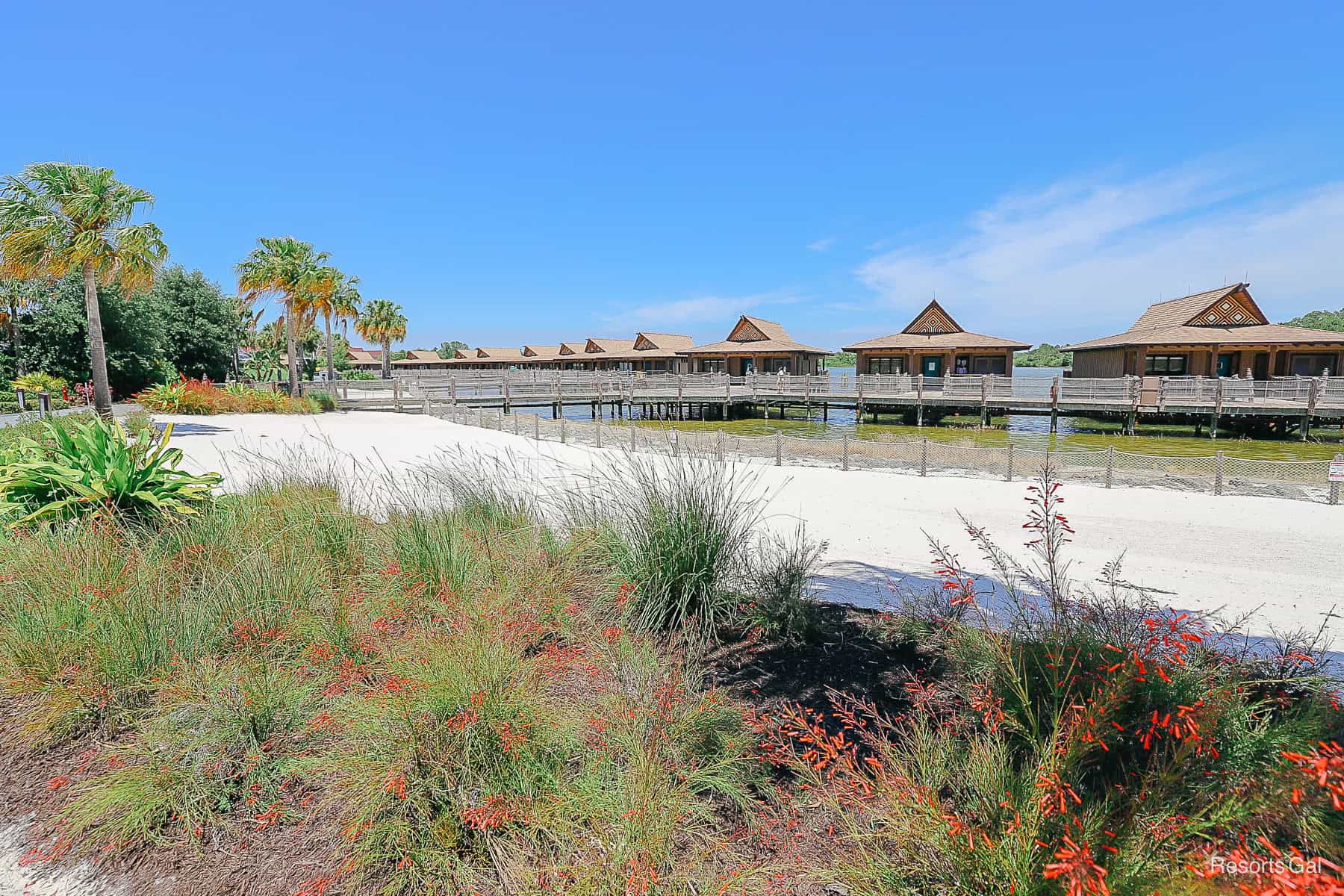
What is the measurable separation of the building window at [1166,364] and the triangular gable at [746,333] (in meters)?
23.0

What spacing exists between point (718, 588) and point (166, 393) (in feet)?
81.5

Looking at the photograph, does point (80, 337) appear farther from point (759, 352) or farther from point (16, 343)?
point (759, 352)

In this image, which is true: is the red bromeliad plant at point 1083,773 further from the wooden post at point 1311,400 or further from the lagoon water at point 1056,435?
the wooden post at point 1311,400

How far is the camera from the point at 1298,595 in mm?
5992

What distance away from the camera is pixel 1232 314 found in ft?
106

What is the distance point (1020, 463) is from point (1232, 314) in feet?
95.0

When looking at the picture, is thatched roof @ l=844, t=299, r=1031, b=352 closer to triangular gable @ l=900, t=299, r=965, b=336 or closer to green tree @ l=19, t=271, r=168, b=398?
triangular gable @ l=900, t=299, r=965, b=336

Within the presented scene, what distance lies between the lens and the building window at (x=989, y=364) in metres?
38.7

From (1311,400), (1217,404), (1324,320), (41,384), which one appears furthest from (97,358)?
(1324,320)

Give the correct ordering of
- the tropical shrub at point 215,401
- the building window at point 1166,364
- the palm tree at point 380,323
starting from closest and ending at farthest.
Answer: the tropical shrub at point 215,401 < the building window at point 1166,364 < the palm tree at point 380,323

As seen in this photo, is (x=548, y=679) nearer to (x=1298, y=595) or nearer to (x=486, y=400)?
(x=1298, y=595)

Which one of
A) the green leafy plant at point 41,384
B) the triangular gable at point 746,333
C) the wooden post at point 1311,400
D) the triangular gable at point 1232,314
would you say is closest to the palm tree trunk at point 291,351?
the green leafy plant at point 41,384

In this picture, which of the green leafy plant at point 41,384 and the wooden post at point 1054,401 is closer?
the green leafy plant at point 41,384

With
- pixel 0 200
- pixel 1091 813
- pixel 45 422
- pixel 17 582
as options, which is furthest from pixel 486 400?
pixel 1091 813
